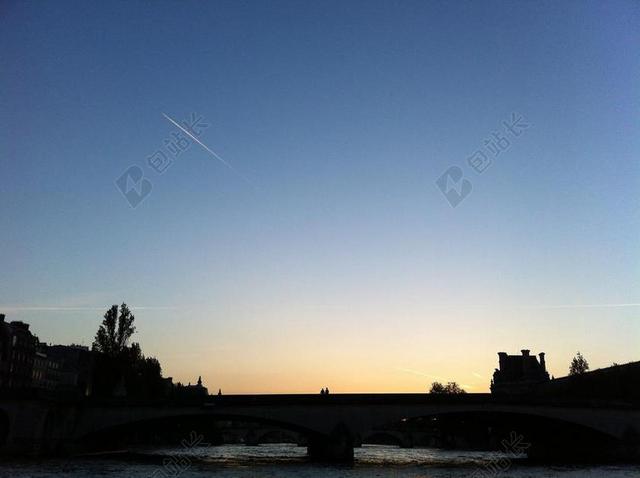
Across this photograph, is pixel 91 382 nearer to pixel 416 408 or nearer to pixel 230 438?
pixel 416 408

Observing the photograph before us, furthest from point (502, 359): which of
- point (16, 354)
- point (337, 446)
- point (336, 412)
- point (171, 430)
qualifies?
point (16, 354)

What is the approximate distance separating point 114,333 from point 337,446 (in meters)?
41.0

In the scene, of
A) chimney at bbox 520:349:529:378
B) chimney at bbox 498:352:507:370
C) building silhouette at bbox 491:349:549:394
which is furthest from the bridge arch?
chimney at bbox 520:349:529:378

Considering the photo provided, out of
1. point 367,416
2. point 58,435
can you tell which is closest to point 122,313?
point 58,435

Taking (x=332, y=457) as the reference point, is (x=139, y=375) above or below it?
above

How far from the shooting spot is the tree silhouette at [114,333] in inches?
3450

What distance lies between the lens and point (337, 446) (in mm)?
64312

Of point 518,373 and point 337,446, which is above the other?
point 518,373

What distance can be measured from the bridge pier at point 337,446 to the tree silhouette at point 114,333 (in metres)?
36.1

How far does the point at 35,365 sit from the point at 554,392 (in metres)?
108

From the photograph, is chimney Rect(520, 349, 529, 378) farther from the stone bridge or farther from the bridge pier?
the bridge pier

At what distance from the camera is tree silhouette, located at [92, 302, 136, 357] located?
87.6 meters

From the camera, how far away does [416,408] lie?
2537 inches

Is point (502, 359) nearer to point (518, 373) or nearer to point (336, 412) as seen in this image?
point (518, 373)
